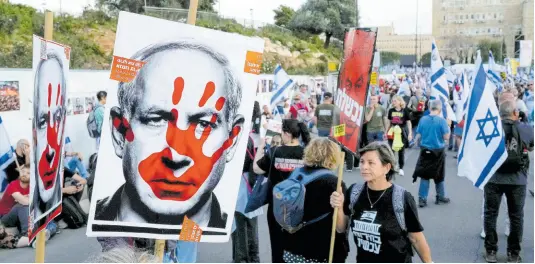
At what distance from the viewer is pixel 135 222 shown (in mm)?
3406

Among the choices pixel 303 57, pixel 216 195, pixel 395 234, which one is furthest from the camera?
pixel 303 57

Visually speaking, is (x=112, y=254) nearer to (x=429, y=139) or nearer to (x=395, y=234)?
(x=395, y=234)

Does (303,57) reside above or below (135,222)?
above

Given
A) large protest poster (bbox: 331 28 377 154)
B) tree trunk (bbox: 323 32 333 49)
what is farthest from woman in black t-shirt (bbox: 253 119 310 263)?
tree trunk (bbox: 323 32 333 49)

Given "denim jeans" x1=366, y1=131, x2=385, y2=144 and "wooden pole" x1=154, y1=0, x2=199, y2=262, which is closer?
"wooden pole" x1=154, y1=0, x2=199, y2=262

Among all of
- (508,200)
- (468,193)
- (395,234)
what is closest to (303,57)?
(468,193)

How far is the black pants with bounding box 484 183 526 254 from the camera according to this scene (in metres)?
6.43

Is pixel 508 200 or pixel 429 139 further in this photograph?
pixel 429 139

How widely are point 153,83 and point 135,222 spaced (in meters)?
0.70

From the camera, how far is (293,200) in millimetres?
4496

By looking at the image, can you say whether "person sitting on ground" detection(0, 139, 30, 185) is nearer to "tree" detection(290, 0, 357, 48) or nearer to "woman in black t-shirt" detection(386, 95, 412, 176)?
"woman in black t-shirt" detection(386, 95, 412, 176)

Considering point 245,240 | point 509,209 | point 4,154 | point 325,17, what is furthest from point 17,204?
point 325,17

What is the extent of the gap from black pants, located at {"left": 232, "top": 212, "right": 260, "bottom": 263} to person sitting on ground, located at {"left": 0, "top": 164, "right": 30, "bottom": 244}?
255 cm

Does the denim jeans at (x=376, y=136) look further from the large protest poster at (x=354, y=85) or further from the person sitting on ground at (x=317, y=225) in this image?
the person sitting on ground at (x=317, y=225)
